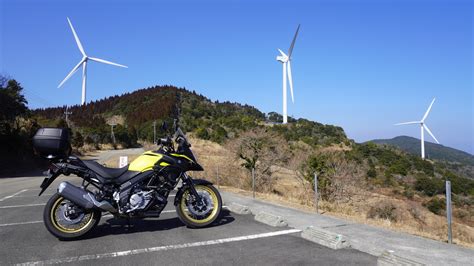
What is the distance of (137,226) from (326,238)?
319cm

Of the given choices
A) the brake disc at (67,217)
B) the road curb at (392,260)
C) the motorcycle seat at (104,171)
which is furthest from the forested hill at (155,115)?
the road curb at (392,260)

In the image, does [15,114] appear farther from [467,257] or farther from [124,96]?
[124,96]

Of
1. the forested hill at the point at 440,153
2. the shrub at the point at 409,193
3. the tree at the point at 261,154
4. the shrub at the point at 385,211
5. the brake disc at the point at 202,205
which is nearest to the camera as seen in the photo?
the brake disc at the point at 202,205

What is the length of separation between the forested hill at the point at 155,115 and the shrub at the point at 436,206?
1994cm

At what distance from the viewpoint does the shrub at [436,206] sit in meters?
26.1

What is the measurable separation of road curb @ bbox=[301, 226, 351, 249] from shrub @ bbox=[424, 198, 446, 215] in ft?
75.7

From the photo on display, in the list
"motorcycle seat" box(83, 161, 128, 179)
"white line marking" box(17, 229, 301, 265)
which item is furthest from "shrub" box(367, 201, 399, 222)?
"motorcycle seat" box(83, 161, 128, 179)

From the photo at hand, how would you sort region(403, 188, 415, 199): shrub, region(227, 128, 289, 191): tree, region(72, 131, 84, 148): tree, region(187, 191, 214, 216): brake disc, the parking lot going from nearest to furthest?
1. the parking lot
2. region(187, 191, 214, 216): brake disc
3. region(227, 128, 289, 191): tree
4. region(403, 188, 415, 199): shrub
5. region(72, 131, 84, 148): tree

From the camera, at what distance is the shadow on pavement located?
649 cm

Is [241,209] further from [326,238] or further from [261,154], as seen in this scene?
[261,154]

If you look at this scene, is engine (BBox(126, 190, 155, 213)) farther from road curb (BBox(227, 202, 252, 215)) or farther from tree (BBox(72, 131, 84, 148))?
tree (BBox(72, 131, 84, 148))

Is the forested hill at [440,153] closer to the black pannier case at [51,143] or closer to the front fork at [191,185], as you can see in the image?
the front fork at [191,185]

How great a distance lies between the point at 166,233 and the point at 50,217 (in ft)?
5.59

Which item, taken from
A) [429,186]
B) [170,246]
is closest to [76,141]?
[429,186]
